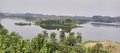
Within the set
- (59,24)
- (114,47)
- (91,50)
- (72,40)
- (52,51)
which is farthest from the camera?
(59,24)

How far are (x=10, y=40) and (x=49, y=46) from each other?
6.23 m

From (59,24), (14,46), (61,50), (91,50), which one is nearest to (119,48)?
(91,50)

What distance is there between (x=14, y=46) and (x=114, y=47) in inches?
709

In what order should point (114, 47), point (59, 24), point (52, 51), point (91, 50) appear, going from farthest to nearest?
point (59, 24) → point (114, 47) → point (91, 50) → point (52, 51)

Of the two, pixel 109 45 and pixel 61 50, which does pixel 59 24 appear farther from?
pixel 61 50

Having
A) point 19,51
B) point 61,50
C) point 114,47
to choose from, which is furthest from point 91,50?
point 114,47

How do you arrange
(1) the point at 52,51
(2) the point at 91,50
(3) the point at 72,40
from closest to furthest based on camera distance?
1. (1) the point at 52,51
2. (2) the point at 91,50
3. (3) the point at 72,40

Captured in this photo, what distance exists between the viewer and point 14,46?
23.4 metres

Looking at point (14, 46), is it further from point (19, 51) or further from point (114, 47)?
point (114, 47)

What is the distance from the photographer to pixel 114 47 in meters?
36.6

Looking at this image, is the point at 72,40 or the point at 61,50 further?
the point at 72,40

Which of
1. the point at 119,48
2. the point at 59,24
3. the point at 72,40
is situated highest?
the point at 72,40

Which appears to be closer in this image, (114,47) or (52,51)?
(52,51)

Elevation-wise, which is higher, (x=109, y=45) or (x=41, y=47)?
(x=41, y=47)
